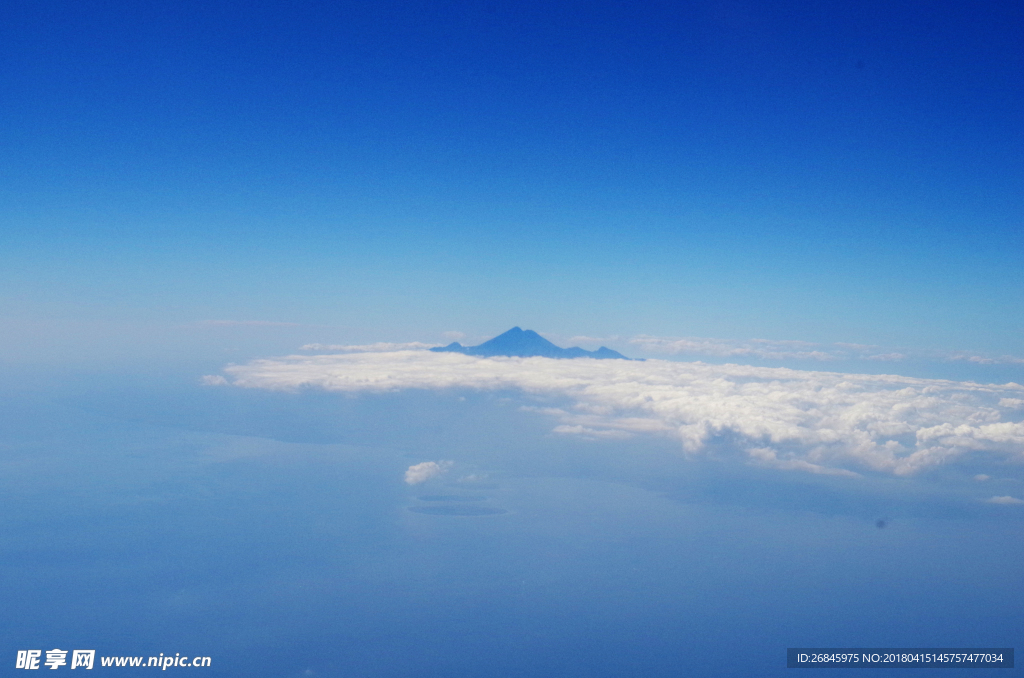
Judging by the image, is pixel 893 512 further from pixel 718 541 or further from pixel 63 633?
pixel 63 633

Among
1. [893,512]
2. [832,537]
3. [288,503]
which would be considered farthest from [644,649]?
[893,512]

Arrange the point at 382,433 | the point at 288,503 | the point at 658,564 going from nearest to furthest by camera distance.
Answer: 1. the point at 658,564
2. the point at 288,503
3. the point at 382,433

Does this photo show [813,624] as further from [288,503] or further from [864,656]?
[288,503]

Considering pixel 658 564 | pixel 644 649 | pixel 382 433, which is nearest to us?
pixel 644 649

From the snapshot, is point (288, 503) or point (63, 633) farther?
point (288, 503)

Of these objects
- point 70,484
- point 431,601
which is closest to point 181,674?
point 431,601

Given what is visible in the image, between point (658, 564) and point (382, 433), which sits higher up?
point (382, 433)

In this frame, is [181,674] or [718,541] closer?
[181,674]

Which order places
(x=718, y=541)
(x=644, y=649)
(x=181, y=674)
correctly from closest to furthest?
1. (x=181, y=674)
2. (x=644, y=649)
3. (x=718, y=541)

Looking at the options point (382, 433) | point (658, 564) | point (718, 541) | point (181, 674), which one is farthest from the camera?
point (382, 433)
